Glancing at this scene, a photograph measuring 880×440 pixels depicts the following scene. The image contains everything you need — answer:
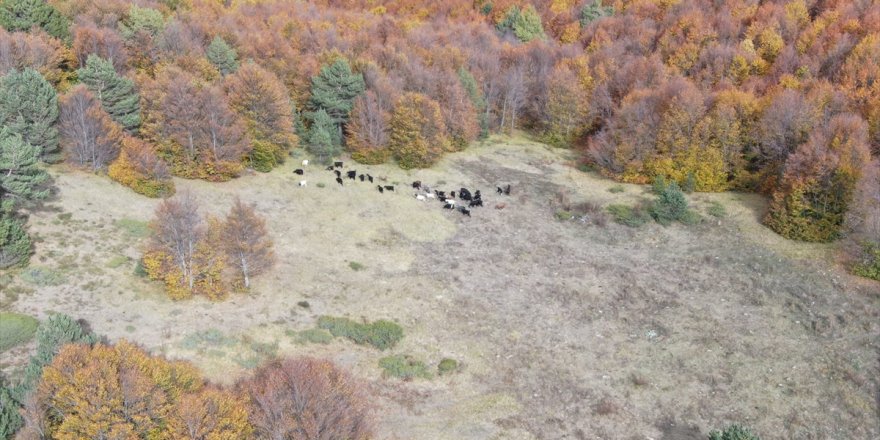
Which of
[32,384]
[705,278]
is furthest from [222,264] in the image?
[705,278]

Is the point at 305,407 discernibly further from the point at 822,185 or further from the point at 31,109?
the point at 822,185

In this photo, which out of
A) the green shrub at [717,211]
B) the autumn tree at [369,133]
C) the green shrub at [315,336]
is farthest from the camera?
the autumn tree at [369,133]

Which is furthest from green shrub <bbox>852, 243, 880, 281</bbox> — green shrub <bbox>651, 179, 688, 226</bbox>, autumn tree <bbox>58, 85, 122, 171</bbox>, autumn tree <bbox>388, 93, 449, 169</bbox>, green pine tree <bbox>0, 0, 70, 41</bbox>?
green pine tree <bbox>0, 0, 70, 41</bbox>

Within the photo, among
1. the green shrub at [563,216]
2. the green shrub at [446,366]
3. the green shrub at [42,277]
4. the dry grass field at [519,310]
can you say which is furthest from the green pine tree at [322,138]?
the green shrub at [446,366]

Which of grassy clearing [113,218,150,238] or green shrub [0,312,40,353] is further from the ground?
green shrub [0,312,40,353]

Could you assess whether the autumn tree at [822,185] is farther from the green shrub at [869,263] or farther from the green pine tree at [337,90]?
the green pine tree at [337,90]

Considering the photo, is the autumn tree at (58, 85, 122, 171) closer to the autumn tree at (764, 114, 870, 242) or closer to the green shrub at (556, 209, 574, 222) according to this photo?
the green shrub at (556, 209, 574, 222)

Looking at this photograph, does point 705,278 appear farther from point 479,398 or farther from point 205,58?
point 205,58
